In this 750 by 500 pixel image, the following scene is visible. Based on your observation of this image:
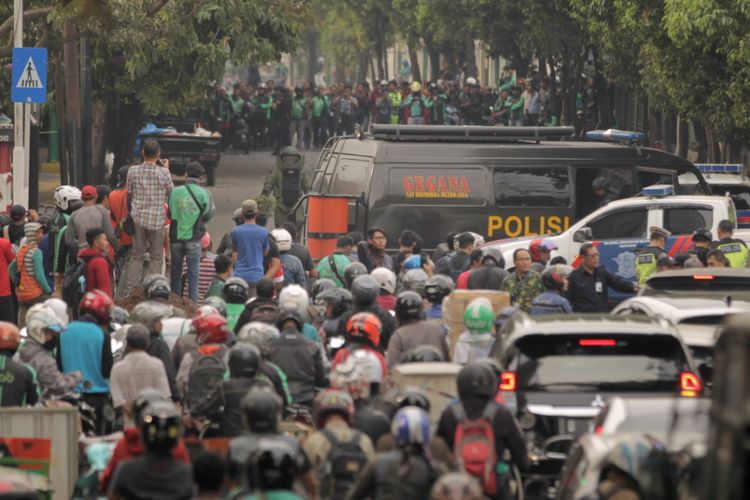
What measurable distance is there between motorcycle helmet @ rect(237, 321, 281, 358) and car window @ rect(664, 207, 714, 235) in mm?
9943

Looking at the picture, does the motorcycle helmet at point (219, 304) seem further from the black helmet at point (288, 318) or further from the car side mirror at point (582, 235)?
the car side mirror at point (582, 235)

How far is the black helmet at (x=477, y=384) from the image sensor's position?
892cm

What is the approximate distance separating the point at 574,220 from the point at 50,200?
15287mm

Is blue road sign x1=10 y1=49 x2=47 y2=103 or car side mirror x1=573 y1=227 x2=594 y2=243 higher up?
blue road sign x1=10 y1=49 x2=47 y2=103

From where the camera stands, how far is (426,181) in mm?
21422

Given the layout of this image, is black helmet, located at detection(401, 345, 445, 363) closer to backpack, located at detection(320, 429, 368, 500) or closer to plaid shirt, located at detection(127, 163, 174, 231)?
backpack, located at detection(320, 429, 368, 500)

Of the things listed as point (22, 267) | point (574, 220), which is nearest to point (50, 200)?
point (574, 220)

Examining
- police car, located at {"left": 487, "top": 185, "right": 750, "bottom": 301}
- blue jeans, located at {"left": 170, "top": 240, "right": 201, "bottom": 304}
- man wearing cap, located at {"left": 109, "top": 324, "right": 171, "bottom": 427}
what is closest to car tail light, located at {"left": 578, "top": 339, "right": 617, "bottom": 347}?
man wearing cap, located at {"left": 109, "top": 324, "right": 171, "bottom": 427}

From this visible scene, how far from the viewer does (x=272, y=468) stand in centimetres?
705

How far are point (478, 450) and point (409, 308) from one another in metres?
3.27

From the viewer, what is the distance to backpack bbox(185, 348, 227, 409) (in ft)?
34.9

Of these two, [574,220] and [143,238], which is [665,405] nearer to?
[143,238]

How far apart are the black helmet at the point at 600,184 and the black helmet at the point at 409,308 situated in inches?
388

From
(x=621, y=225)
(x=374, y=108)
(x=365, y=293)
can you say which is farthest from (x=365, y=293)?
(x=374, y=108)
